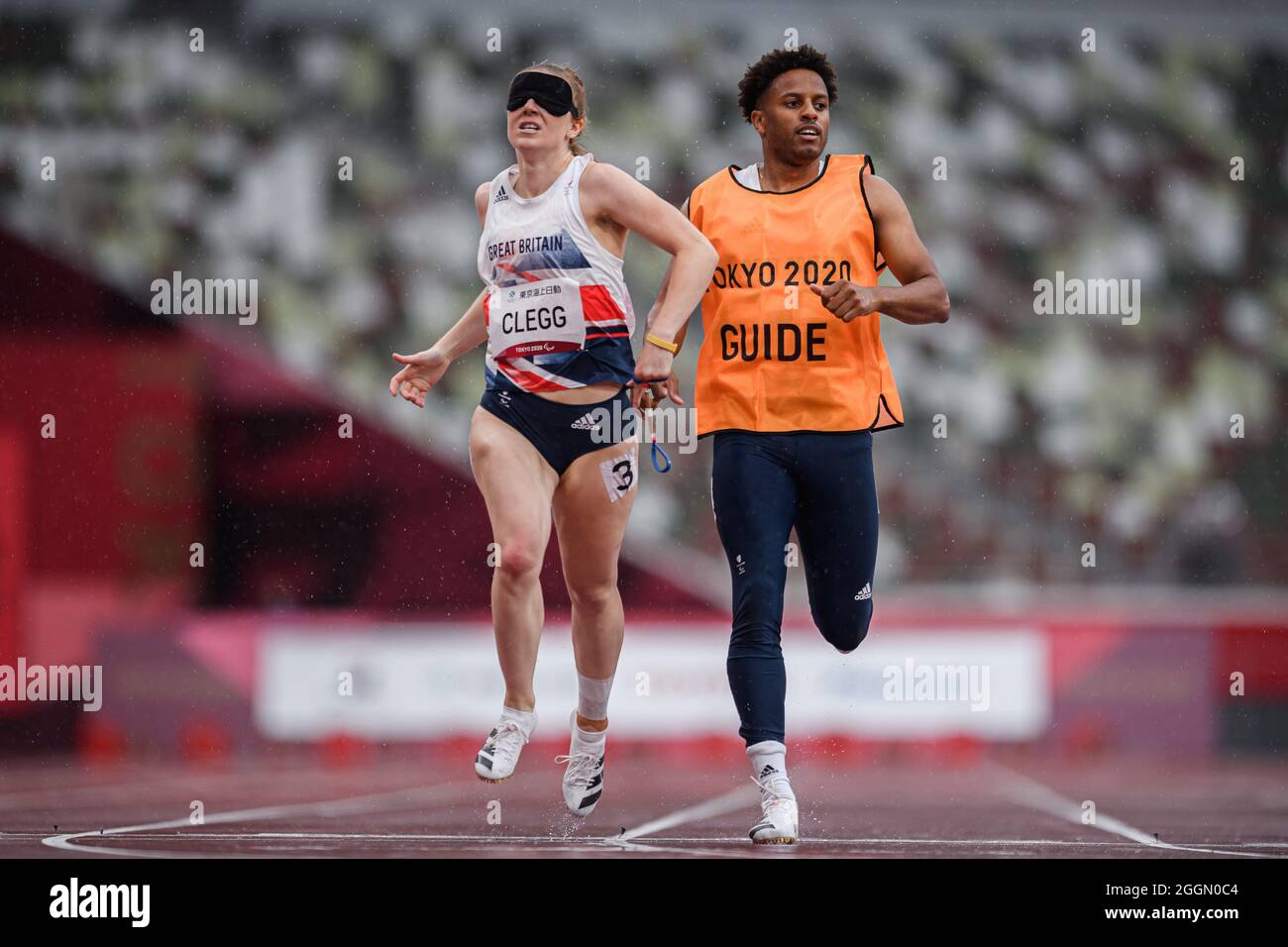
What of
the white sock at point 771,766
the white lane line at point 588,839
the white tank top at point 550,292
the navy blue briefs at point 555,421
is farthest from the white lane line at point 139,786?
the white sock at point 771,766

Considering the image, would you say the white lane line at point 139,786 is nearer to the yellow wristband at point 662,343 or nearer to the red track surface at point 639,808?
the red track surface at point 639,808

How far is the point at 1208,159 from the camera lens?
13.6 metres

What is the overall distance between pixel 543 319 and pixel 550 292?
82mm

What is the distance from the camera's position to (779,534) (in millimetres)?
4645

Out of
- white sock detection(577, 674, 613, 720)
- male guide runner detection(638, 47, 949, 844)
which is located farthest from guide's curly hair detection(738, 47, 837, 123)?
white sock detection(577, 674, 613, 720)

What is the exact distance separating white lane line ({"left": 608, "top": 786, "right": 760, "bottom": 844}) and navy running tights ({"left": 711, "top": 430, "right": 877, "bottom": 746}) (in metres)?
0.70

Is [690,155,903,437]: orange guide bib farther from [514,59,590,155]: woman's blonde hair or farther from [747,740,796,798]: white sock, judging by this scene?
[747,740,796,798]: white sock

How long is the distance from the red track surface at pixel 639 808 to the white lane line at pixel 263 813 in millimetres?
15

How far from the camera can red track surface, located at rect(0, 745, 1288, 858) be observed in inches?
182

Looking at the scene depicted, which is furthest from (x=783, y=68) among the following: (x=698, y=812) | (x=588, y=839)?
(x=698, y=812)

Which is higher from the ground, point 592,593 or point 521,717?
point 592,593

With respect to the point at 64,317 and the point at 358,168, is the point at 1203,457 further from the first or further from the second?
the point at 64,317

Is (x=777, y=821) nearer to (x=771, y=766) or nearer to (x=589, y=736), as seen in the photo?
(x=771, y=766)

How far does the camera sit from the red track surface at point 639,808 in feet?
15.2
